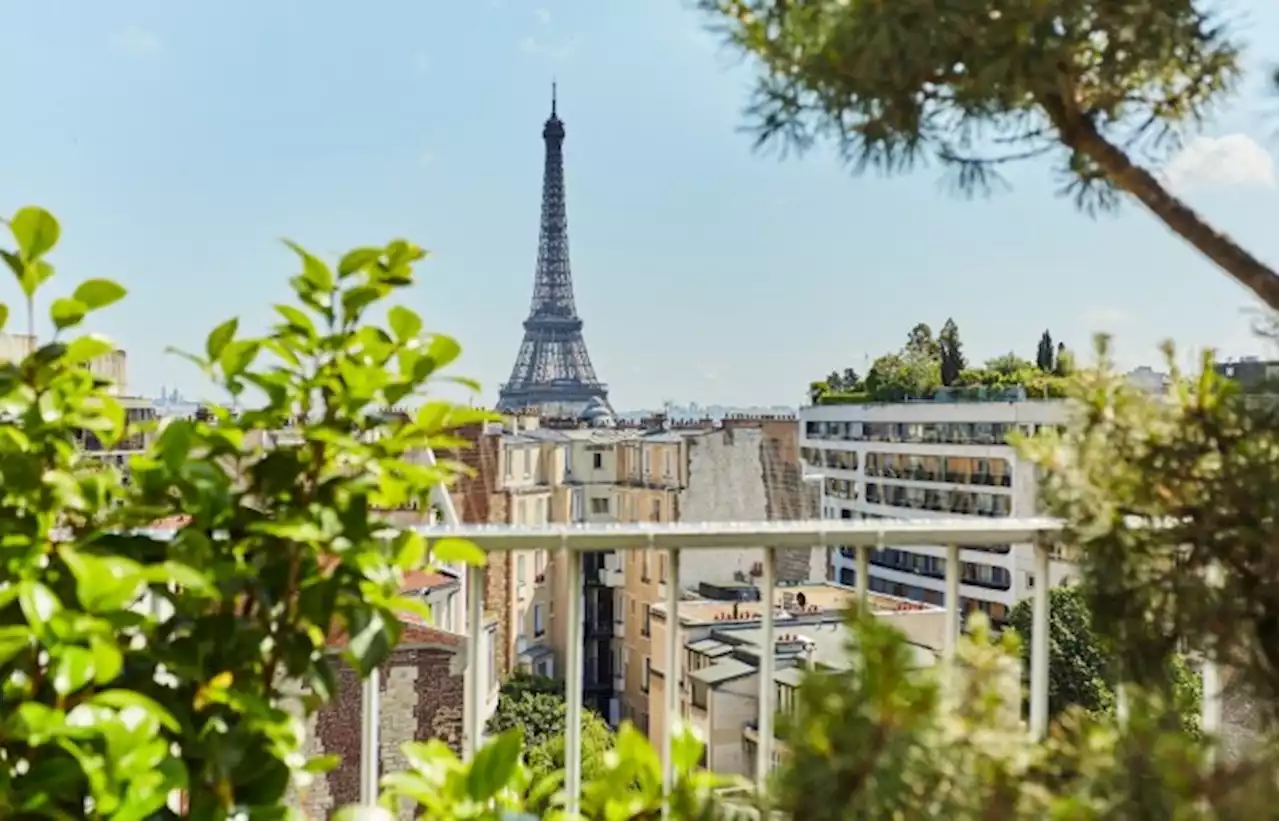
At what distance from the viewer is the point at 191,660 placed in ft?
2.57

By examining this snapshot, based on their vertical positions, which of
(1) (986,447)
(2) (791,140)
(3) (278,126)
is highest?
(3) (278,126)

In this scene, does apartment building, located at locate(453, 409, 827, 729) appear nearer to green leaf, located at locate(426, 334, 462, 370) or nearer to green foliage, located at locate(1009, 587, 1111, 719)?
green foliage, located at locate(1009, 587, 1111, 719)

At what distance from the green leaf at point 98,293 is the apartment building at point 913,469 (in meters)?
17.1

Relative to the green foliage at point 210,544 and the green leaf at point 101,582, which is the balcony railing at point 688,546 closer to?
the green foliage at point 210,544

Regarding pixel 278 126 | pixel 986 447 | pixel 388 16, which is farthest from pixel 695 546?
pixel 986 447

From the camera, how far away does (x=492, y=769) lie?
0.85 meters

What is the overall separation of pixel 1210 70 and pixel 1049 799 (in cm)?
71

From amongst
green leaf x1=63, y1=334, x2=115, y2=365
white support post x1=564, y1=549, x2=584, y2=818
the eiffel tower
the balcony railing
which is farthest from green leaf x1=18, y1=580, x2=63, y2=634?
the eiffel tower

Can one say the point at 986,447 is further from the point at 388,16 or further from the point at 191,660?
the point at 191,660

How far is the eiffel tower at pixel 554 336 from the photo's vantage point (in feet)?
108

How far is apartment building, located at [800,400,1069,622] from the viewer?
19.5 meters

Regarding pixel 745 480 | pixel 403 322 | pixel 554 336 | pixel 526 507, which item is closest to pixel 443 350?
pixel 403 322

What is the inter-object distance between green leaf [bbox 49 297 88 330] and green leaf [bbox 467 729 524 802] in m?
0.51

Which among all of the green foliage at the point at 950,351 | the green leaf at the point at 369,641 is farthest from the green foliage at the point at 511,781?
the green foliage at the point at 950,351
